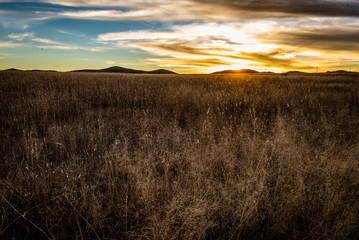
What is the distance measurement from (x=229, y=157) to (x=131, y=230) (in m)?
1.87

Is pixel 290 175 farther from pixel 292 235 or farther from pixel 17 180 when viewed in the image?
pixel 17 180

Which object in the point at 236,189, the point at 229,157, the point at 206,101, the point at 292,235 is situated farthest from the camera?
the point at 206,101

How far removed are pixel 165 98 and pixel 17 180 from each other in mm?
4896

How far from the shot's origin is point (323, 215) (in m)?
1.93

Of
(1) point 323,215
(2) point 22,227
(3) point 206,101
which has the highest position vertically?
(3) point 206,101

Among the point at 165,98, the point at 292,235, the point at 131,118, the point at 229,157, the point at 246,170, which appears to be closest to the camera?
the point at 292,235

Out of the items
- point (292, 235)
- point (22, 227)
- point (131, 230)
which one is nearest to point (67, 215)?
point (22, 227)

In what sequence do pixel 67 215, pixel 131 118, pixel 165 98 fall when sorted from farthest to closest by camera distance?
pixel 165 98 < pixel 131 118 < pixel 67 215

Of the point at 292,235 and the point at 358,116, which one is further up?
the point at 358,116

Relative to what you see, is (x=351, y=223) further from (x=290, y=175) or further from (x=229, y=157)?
(x=229, y=157)

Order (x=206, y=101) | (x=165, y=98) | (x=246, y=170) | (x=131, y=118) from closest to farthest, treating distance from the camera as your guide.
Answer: (x=246, y=170) < (x=131, y=118) < (x=206, y=101) < (x=165, y=98)

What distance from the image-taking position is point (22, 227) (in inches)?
74.7

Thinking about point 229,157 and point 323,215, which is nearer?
point 323,215

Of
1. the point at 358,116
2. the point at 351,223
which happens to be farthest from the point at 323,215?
the point at 358,116
